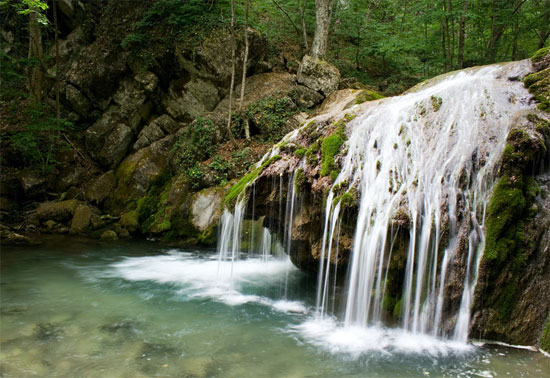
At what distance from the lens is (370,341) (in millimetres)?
4562

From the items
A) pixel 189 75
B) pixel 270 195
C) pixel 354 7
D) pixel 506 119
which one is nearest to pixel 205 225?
pixel 270 195

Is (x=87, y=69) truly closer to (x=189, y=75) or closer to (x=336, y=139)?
(x=189, y=75)

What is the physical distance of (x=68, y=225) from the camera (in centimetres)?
1158

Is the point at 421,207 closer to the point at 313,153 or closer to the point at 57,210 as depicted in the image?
the point at 313,153

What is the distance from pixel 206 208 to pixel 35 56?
9.35 meters

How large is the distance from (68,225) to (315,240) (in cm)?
927

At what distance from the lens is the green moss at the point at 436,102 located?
5907mm

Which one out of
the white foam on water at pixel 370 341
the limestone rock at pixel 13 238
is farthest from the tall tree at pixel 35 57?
the white foam on water at pixel 370 341

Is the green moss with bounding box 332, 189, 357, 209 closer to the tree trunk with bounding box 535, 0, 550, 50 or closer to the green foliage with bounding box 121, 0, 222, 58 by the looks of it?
the tree trunk with bounding box 535, 0, 550, 50

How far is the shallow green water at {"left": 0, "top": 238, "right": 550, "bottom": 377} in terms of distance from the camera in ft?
12.9

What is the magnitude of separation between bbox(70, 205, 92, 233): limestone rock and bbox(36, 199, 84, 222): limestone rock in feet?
0.84

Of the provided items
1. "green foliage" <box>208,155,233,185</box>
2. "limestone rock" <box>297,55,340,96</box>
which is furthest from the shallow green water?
"limestone rock" <box>297,55,340,96</box>

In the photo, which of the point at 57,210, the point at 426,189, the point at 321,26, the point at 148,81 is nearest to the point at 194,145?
the point at 148,81

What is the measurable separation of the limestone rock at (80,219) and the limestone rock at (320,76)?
860 centimetres
